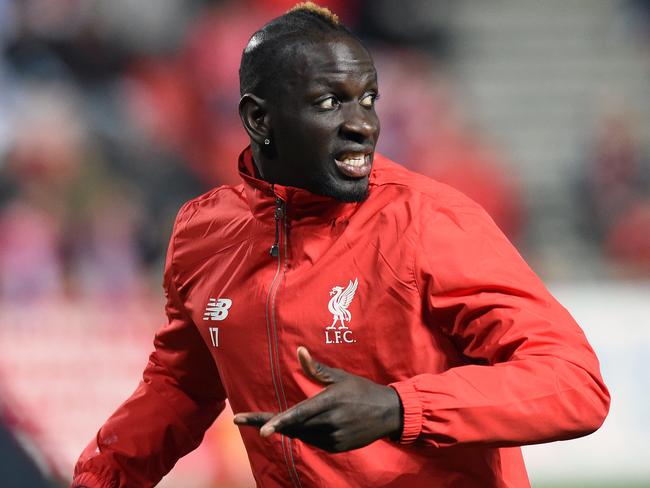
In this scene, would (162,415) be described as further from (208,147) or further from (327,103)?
(208,147)

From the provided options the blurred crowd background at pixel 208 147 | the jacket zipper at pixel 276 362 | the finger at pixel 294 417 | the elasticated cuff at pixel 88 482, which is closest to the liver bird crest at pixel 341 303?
the jacket zipper at pixel 276 362

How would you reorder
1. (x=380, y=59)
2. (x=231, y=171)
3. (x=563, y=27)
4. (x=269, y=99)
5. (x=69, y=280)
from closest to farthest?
(x=269, y=99) < (x=69, y=280) < (x=231, y=171) < (x=380, y=59) < (x=563, y=27)

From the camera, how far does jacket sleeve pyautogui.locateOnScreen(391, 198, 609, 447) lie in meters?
2.38

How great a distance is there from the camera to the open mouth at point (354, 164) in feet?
9.25

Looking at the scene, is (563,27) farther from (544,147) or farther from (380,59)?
(380,59)

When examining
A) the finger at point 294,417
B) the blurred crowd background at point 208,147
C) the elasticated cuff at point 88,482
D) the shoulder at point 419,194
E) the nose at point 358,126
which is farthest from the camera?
the blurred crowd background at point 208,147

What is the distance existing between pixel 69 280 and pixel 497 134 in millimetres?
3877

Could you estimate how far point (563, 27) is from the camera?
10078 mm

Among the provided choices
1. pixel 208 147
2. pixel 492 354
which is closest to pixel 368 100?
pixel 492 354

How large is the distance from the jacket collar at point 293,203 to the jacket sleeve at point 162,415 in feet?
1.27

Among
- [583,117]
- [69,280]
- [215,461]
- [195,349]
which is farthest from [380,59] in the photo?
[195,349]

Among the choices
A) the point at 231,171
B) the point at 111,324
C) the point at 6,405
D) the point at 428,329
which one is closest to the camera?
the point at 428,329

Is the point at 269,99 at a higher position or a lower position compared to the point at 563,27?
higher

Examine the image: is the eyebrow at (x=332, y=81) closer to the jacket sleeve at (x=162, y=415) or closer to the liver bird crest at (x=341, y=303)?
the liver bird crest at (x=341, y=303)
